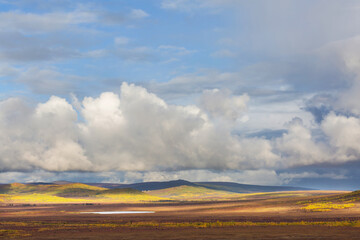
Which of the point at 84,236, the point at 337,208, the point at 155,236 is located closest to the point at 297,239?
the point at 155,236

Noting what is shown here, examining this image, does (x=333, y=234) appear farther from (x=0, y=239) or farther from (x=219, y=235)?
(x=0, y=239)

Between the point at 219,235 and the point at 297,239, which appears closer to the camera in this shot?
the point at 297,239

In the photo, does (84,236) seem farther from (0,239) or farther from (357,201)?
(357,201)

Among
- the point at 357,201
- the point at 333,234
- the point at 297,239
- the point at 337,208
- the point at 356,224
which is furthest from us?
the point at 357,201

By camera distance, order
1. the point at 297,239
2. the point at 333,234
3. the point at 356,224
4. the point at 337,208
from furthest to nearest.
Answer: the point at 337,208 → the point at 356,224 → the point at 333,234 → the point at 297,239

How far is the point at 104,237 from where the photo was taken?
7694cm

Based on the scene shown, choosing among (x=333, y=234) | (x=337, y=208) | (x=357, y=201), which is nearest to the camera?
(x=333, y=234)

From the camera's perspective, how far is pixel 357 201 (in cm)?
19000

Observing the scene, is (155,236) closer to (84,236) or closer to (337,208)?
(84,236)

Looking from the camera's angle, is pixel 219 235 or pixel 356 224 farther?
pixel 356 224

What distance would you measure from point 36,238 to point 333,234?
50124mm

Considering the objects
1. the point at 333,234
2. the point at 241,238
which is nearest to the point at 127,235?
the point at 241,238

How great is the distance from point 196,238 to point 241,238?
718 cm

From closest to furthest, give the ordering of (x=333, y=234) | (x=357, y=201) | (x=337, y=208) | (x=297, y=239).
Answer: (x=297, y=239), (x=333, y=234), (x=337, y=208), (x=357, y=201)
